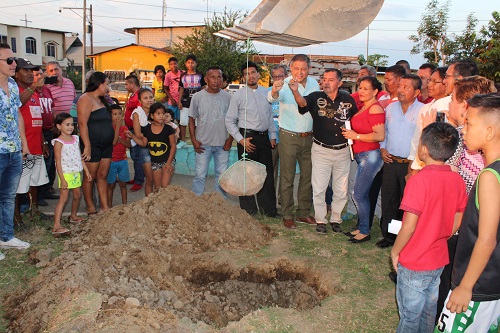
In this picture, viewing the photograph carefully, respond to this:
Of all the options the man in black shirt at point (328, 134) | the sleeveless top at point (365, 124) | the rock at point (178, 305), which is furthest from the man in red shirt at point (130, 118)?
the rock at point (178, 305)

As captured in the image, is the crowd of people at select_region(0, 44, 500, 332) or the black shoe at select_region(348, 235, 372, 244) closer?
the crowd of people at select_region(0, 44, 500, 332)

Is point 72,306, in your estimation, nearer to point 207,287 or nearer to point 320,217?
point 207,287

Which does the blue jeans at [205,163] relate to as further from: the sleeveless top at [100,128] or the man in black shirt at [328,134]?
the man in black shirt at [328,134]

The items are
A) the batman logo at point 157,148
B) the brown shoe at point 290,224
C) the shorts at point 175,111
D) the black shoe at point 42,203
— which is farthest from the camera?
the shorts at point 175,111

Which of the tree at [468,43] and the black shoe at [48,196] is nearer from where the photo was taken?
the black shoe at [48,196]

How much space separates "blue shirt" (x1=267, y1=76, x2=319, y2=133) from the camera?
600cm

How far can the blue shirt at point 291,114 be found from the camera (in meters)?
6.00

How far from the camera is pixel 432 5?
25.0 meters

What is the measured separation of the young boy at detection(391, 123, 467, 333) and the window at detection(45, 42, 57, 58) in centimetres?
5526

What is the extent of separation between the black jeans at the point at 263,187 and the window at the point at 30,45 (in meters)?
49.3

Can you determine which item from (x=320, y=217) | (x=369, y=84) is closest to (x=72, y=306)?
(x=320, y=217)

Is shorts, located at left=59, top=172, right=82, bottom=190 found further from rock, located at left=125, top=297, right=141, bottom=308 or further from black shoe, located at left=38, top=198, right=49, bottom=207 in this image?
rock, located at left=125, top=297, right=141, bottom=308

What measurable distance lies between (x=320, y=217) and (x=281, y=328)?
2.65m

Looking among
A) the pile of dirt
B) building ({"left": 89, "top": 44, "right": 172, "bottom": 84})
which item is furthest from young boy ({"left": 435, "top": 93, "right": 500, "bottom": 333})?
building ({"left": 89, "top": 44, "right": 172, "bottom": 84})
